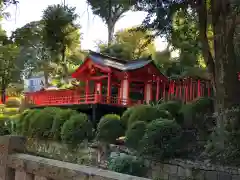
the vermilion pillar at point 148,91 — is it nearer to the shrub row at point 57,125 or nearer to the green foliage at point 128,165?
the shrub row at point 57,125

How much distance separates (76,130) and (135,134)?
2906mm

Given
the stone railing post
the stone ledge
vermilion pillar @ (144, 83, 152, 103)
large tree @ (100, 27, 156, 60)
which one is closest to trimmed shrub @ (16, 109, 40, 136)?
vermilion pillar @ (144, 83, 152, 103)

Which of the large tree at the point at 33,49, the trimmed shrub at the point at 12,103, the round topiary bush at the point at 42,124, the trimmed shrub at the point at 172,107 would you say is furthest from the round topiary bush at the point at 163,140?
the trimmed shrub at the point at 12,103

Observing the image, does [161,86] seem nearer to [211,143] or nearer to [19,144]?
[211,143]

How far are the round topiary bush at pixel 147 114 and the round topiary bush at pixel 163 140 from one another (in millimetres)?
1287

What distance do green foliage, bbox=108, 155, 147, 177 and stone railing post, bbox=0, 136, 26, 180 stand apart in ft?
14.3

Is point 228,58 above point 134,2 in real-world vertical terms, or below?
below

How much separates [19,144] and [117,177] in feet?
5.04

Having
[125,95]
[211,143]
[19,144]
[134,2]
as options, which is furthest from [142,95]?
[19,144]

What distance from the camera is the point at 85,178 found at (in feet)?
7.81

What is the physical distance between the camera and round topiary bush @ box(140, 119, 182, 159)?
7926mm

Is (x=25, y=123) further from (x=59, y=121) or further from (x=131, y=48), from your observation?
(x=131, y=48)

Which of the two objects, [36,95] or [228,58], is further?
[36,95]

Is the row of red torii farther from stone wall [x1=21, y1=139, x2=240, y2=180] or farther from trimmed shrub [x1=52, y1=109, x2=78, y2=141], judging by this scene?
stone wall [x1=21, y1=139, x2=240, y2=180]
